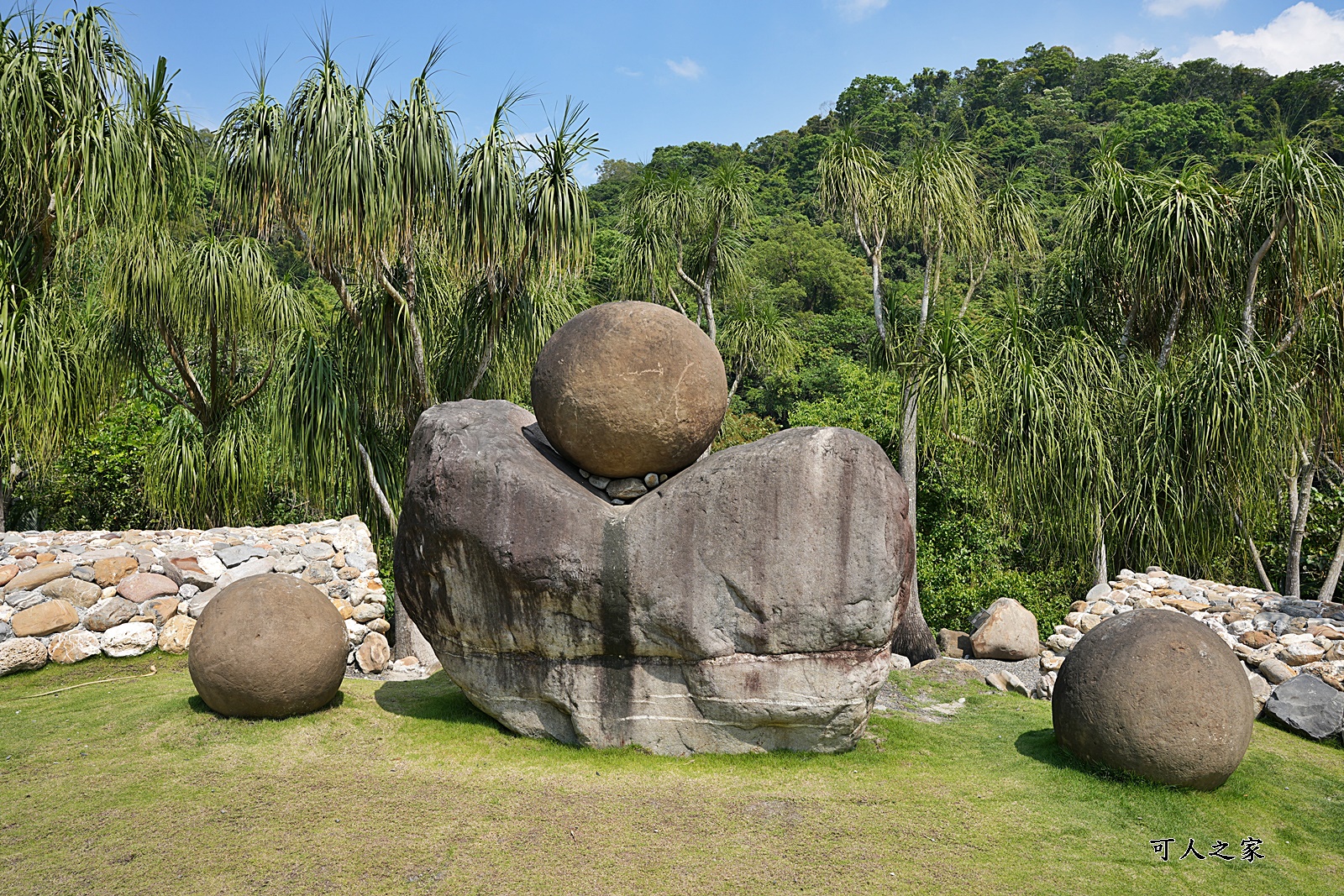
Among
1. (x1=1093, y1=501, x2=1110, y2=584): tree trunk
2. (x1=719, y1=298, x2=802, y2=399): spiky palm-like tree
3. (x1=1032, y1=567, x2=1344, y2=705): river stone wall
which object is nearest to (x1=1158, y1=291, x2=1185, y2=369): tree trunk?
(x1=1093, y1=501, x2=1110, y2=584): tree trunk

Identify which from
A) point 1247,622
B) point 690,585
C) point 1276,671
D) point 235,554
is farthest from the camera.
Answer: point 235,554

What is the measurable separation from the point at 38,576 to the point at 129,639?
1.14 metres

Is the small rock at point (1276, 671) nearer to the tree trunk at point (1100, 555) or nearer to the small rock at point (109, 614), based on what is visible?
the tree trunk at point (1100, 555)

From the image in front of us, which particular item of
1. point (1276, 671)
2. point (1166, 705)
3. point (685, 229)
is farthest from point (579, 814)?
point (685, 229)

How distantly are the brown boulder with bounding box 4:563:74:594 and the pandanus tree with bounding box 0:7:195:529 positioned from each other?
2.34 m

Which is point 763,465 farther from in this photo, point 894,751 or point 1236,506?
point 1236,506

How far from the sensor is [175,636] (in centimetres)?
985

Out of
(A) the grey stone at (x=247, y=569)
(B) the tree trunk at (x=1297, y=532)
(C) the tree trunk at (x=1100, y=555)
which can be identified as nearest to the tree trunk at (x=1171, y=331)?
(B) the tree trunk at (x=1297, y=532)

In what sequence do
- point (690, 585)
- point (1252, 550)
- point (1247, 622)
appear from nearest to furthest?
point (690, 585) → point (1247, 622) → point (1252, 550)

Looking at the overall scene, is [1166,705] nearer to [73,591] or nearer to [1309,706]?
[1309,706]

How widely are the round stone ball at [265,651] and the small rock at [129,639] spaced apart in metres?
3.05

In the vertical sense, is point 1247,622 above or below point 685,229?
below

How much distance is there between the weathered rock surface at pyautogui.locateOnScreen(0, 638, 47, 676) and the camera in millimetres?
8859

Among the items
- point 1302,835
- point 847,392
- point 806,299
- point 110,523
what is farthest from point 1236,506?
point 806,299
